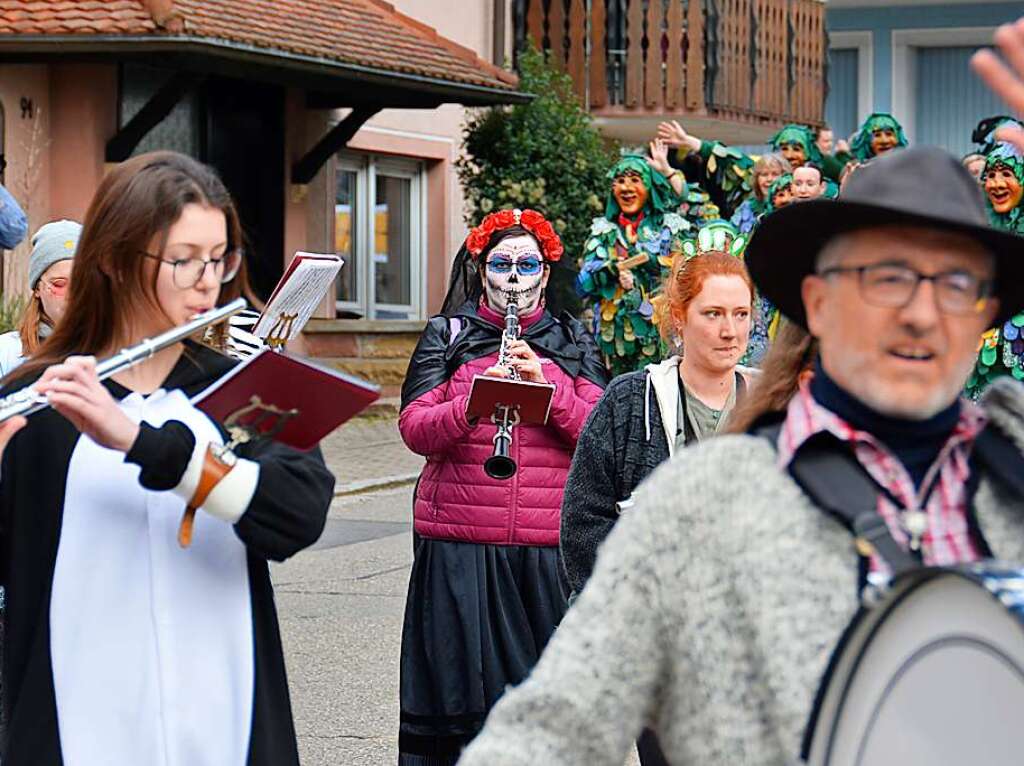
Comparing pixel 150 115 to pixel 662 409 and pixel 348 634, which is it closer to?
pixel 348 634

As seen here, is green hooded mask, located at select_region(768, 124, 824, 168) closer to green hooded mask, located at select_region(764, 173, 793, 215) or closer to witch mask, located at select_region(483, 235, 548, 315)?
green hooded mask, located at select_region(764, 173, 793, 215)

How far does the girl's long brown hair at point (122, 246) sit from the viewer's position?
3369 millimetres

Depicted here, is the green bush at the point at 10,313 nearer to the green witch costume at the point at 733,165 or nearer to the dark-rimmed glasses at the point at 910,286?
the green witch costume at the point at 733,165

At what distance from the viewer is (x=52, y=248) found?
615cm

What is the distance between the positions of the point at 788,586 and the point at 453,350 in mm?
3905

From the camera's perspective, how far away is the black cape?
6043 millimetres

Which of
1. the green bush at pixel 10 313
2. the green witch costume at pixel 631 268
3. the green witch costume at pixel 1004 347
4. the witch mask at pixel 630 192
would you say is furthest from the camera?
the green bush at pixel 10 313

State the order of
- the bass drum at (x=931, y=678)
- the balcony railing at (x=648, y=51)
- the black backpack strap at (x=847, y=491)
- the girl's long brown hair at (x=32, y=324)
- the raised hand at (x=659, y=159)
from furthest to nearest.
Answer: the balcony railing at (x=648, y=51), the raised hand at (x=659, y=159), the girl's long brown hair at (x=32, y=324), the black backpack strap at (x=847, y=491), the bass drum at (x=931, y=678)

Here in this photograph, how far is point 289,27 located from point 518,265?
37.2 feet

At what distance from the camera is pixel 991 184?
7.82 metres

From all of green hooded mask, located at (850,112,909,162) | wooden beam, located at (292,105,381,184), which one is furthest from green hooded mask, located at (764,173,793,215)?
wooden beam, located at (292,105,381,184)

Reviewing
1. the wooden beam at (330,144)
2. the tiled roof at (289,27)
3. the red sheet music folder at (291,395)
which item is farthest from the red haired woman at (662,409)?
the wooden beam at (330,144)

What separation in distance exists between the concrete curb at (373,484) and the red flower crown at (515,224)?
25.8 feet

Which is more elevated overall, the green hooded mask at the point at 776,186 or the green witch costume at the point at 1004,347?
the green hooded mask at the point at 776,186
